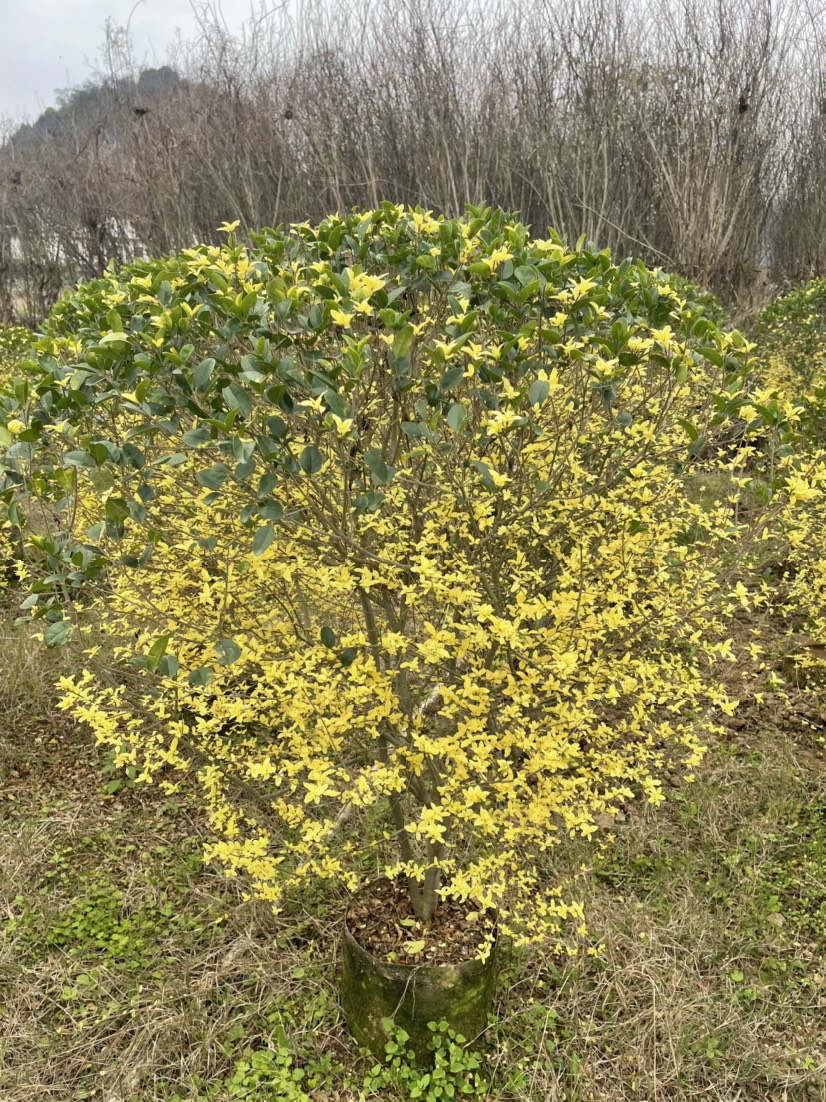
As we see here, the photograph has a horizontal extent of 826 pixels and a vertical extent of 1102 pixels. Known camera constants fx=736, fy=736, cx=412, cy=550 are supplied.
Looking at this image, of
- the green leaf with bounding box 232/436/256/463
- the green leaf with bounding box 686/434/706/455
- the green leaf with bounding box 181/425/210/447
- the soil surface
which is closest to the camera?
the green leaf with bounding box 232/436/256/463

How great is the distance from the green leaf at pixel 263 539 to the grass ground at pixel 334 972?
1.51 meters

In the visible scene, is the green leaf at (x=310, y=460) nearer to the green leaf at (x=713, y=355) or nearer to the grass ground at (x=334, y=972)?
the green leaf at (x=713, y=355)

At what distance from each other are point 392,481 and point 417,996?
1358mm

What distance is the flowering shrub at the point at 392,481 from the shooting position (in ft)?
5.18

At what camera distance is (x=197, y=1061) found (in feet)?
6.69

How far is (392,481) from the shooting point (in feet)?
6.29

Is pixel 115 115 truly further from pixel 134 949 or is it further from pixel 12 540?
pixel 134 949

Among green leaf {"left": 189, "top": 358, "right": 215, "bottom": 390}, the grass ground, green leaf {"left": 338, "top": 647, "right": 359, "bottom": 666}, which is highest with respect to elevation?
green leaf {"left": 189, "top": 358, "right": 215, "bottom": 390}

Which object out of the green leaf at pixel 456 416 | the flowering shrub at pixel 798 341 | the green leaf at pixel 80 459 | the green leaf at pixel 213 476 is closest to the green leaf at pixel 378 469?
the green leaf at pixel 456 416

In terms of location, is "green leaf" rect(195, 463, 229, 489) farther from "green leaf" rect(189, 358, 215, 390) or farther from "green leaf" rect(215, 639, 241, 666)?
"green leaf" rect(215, 639, 241, 666)

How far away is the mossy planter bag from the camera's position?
194 centimetres

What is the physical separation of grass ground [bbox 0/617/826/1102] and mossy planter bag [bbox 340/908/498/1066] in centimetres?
9

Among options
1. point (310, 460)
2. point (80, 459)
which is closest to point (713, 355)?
point (310, 460)

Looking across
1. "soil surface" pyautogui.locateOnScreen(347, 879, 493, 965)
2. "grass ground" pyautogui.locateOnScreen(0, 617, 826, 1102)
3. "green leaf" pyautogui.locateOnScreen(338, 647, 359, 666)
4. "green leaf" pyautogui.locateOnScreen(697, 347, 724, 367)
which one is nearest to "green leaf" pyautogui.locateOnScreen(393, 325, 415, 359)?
"green leaf" pyautogui.locateOnScreen(697, 347, 724, 367)
